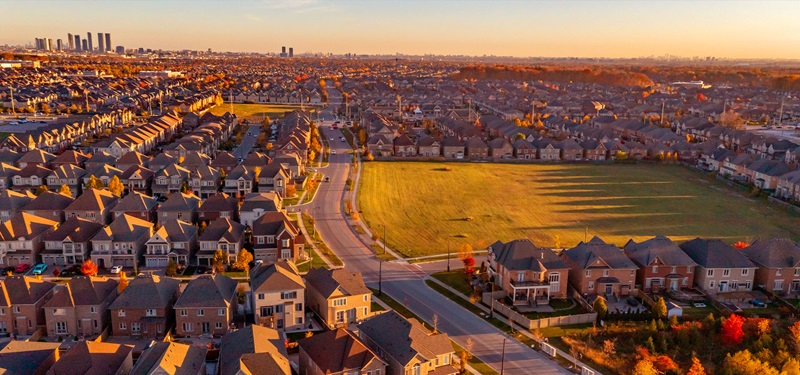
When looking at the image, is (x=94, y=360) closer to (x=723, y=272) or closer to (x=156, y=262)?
(x=156, y=262)

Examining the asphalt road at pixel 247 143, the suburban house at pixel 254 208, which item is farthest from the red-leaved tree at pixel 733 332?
the asphalt road at pixel 247 143

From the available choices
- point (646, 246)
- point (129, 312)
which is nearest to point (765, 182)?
point (646, 246)

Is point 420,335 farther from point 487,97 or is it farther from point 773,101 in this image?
point 773,101

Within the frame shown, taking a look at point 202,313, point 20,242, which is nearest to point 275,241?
point 202,313

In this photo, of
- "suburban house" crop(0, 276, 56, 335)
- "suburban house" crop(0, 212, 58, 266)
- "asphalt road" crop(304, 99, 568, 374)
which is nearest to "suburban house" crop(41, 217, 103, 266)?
"suburban house" crop(0, 212, 58, 266)

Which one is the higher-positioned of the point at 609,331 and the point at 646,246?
the point at 646,246

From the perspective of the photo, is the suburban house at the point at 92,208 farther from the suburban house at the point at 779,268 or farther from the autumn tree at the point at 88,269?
the suburban house at the point at 779,268
